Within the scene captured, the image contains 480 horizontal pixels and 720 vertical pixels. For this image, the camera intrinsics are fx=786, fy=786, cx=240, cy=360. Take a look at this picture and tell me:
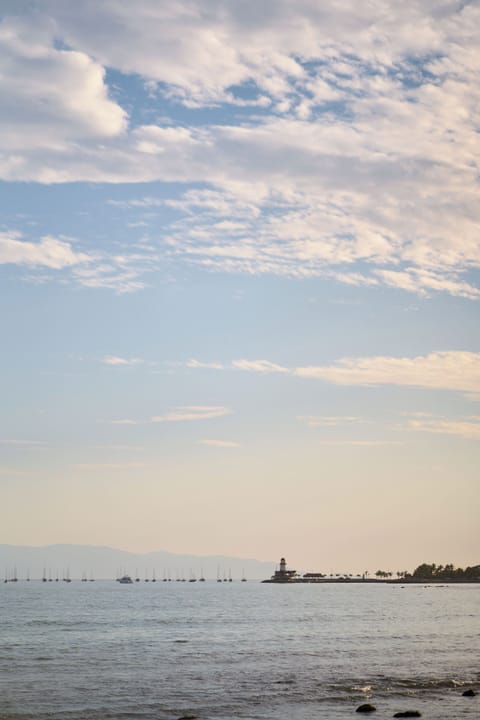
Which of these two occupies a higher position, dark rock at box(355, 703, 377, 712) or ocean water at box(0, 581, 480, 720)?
dark rock at box(355, 703, 377, 712)

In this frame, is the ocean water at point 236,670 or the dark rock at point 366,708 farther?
the ocean water at point 236,670

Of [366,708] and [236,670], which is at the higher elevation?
[366,708]

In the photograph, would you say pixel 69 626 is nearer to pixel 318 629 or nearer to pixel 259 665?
pixel 318 629

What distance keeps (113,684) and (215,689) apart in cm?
751

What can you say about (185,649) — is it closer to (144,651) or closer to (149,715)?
(144,651)

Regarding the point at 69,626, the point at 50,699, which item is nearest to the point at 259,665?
the point at 50,699

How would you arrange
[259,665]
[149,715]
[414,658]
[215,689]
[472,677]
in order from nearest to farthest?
[149,715] → [215,689] → [472,677] → [259,665] → [414,658]

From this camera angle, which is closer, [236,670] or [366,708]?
[366,708]

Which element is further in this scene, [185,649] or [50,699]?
[185,649]

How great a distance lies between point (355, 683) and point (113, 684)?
16978 millimetres

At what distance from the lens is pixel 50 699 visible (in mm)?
48688

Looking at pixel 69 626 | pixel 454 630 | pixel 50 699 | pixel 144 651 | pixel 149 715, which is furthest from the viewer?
pixel 69 626

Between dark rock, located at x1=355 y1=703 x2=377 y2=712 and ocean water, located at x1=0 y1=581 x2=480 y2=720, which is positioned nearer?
dark rock, located at x1=355 y1=703 x2=377 y2=712

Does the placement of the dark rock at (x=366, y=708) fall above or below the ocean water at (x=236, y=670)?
above
